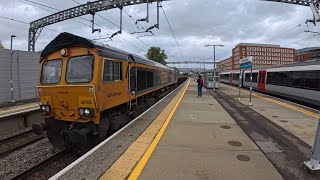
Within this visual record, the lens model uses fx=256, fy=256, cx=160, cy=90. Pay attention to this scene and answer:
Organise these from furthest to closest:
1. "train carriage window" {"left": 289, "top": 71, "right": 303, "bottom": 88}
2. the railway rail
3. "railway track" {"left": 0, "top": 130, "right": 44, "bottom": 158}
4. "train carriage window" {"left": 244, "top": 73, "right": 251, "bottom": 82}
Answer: "train carriage window" {"left": 244, "top": 73, "right": 251, "bottom": 82}, "train carriage window" {"left": 289, "top": 71, "right": 303, "bottom": 88}, "railway track" {"left": 0, "top": 130, "right": 44, "bottom": 158}, the railway rail

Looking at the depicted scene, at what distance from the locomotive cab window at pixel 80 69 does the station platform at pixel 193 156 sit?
2.22m

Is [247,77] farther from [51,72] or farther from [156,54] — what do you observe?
[156,54]

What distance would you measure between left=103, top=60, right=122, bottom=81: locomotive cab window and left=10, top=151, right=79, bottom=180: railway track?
8.61ft

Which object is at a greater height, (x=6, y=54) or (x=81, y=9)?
(x=81, y=9)

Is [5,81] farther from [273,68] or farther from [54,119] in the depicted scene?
[273,68]

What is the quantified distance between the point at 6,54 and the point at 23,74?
82.6 inches

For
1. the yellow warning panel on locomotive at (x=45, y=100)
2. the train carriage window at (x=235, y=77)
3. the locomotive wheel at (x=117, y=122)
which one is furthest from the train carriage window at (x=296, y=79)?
the train carriage window at (x=235, y=77)

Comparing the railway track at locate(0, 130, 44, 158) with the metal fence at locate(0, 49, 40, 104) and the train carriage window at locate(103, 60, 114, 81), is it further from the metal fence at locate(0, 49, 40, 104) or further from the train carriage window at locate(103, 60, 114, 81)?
the metal fence at locate(0, 49, 40, 104)

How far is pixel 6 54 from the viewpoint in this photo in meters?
17.6

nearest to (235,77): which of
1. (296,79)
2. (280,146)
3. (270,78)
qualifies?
(270,78)

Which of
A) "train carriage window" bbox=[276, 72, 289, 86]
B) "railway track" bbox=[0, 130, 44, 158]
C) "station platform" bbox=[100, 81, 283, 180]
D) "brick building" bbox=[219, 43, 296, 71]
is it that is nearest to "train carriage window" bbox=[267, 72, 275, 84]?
"train carriage window" bbox=[276, 72, 289, 86]

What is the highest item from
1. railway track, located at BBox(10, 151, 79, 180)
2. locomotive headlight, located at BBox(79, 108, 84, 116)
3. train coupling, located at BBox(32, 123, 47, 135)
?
locomotive headlight, located at BBox(79, 108, 84, 116)

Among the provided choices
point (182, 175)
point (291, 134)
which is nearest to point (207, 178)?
point (182, 175)

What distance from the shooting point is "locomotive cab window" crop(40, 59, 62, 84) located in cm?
729
